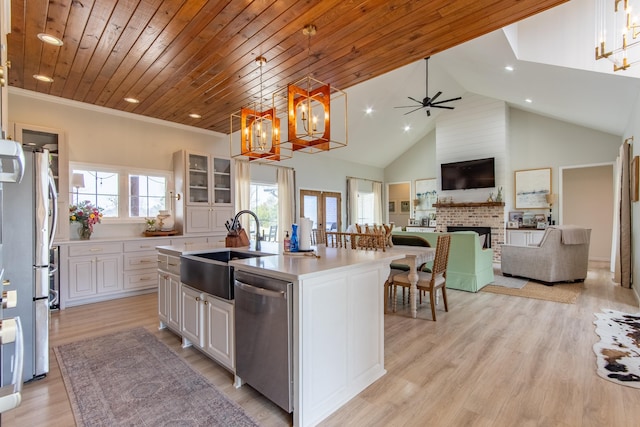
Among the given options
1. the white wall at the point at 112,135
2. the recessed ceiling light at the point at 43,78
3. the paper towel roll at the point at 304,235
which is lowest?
the paper towel roll at the point at 304,235

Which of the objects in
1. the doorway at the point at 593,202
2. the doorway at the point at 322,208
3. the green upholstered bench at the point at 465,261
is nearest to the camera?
the green upholstered bench at the point at 465,261

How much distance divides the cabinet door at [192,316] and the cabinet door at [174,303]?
94 millimetres

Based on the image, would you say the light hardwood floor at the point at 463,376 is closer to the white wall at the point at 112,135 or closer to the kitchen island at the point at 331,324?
the kitchen island at the point at 331,324

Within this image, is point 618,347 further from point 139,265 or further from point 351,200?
point 351,200

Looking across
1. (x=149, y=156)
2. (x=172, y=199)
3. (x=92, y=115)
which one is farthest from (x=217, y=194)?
(x=92, y=115)

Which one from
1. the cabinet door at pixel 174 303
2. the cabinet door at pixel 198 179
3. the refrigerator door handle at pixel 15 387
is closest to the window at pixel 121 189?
the cabinet door at pixel 198 179

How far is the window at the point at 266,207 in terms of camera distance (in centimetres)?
690

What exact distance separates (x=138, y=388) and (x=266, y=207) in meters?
5.10

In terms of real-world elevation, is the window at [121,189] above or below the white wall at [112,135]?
below

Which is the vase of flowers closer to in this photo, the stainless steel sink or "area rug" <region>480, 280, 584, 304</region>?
the stainless steel sink

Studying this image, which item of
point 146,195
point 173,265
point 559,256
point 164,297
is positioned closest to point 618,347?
point 559,256

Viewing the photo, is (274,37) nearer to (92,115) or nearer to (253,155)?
(253,155)

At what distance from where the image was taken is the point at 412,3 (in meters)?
2.33

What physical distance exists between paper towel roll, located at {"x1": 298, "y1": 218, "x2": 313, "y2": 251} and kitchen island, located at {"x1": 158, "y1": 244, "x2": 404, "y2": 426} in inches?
7.1
